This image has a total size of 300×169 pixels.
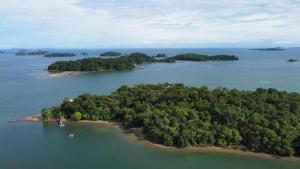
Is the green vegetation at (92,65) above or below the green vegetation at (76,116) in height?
above

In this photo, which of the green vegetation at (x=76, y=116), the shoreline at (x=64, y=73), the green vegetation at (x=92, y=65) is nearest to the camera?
the green vegetation at (x=76, y=116)

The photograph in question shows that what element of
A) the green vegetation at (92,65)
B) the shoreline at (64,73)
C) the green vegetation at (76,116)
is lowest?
the shoreline at (64,73)

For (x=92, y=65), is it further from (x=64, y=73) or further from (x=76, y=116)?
(x=76, y=116)

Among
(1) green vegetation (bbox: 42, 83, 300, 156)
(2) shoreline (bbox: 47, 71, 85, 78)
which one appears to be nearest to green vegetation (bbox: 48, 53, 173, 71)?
(2) shoreline (bbox: 47, 71, 85, 78)

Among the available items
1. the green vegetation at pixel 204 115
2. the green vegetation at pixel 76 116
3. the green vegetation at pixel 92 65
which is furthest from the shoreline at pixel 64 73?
the green vegetation at pixel 76 116

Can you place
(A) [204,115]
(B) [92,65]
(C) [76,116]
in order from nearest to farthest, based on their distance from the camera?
(A) [204,115], (C) [76,116], (B) [92,65]

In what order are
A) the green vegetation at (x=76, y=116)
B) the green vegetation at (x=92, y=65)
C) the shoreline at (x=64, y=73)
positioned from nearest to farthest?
the green vegetation at (x=76, y=116) < the shoreline at (x=64, y=73) < the green vegetation at (x=92, y=65)

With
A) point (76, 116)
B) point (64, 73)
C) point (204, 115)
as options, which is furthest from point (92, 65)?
point (204, 115)

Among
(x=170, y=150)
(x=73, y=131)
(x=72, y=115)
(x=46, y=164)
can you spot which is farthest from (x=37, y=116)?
(x=170, y=150)

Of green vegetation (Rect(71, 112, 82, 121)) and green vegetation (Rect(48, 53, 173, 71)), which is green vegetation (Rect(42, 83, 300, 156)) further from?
green vegetation (Rect(48, 53, 173, 71))

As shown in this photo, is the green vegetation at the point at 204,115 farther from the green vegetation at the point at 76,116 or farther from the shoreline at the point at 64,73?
the shoreline at the point at 64,73

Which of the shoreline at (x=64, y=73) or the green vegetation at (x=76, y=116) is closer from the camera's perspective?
the green vegetation at (x=76, y=116)
